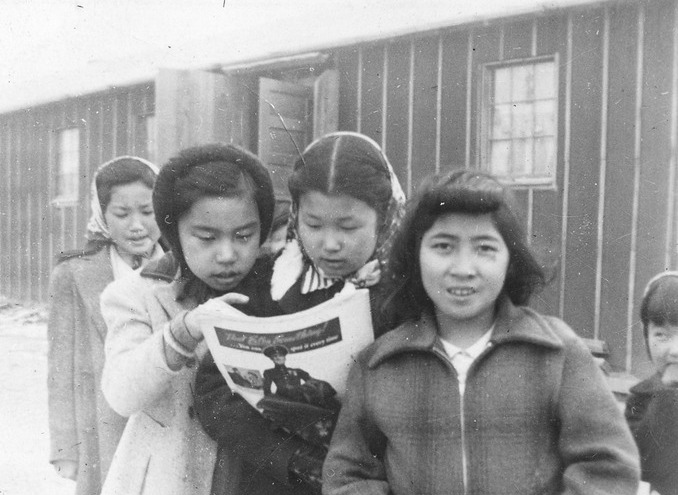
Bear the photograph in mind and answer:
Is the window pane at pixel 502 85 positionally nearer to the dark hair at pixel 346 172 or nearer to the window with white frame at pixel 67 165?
the dark hair at pixel 346 172

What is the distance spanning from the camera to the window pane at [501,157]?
17.2ft

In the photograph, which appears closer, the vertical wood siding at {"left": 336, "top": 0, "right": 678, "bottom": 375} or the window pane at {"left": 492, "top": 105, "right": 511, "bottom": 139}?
the vertical wood siding at {"left": 336, "top": 0, "right": 678, "bottom": 375}

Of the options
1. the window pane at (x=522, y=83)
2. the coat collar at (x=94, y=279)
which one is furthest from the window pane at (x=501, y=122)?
the coat collar at (x=94, y=279)

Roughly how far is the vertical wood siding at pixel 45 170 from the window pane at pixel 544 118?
510 centimetres

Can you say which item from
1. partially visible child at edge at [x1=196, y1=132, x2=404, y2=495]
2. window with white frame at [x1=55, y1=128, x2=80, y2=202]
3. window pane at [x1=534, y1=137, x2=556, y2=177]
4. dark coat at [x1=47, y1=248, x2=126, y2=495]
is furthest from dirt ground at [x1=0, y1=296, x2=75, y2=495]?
window pane at [x1=534, y1=137, x2=556, y2=177]

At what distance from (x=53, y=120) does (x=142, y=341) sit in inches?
369

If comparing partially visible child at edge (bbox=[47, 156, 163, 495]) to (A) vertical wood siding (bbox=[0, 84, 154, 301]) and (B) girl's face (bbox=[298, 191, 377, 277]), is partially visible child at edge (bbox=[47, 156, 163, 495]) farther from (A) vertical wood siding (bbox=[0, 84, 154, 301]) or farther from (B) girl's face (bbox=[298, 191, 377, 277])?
(A) vertical wood siding (bbox=[0, 84, 154, 301])

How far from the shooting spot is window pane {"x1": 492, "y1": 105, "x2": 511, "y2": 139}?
524 cm

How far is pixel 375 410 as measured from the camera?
1.37 meters

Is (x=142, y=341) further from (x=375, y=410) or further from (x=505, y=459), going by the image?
(x=505, y=459)

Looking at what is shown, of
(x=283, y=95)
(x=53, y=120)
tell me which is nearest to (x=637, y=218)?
(x=283, y=95)

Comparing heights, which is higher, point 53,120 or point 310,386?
point 53,120

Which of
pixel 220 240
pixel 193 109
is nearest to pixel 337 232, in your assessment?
pixel 220 240

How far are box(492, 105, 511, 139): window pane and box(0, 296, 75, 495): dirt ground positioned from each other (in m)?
3.84
